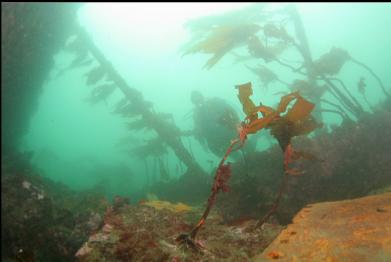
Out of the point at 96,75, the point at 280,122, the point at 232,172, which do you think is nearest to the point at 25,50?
the point at 96,75

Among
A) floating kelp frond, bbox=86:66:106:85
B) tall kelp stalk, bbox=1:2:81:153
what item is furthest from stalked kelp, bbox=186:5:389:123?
floating kelp frond, bbox=86:66:106:85

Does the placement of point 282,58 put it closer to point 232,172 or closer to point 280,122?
point 232,172

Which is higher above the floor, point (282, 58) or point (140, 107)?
point (140, 107)

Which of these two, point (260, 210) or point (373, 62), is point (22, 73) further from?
point (373, 62)

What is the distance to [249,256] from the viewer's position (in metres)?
3.28

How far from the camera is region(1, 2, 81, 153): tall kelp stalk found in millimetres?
8586

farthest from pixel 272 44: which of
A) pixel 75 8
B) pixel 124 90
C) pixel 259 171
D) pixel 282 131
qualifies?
pixel 282 131

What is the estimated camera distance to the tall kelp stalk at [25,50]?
859cm

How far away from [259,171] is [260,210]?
2.19m

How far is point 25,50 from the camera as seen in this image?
10.4 meters

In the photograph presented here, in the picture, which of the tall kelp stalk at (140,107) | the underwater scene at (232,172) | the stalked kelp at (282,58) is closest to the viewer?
the underwater scene at (232,172)

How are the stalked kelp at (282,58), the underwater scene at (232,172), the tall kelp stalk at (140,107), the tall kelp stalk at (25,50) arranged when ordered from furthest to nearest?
the tall kelp stalk at (140,107), the stalked kelp at (282,58), the tall kelp stalk at (25,50), the underwater scene at (232,172)

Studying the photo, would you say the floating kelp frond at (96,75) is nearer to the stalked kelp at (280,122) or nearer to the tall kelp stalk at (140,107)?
the tall kelp stalk at (140,107)

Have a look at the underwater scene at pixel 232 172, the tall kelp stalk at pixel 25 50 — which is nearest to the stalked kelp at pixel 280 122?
the underwater scene at pixel 232 172
